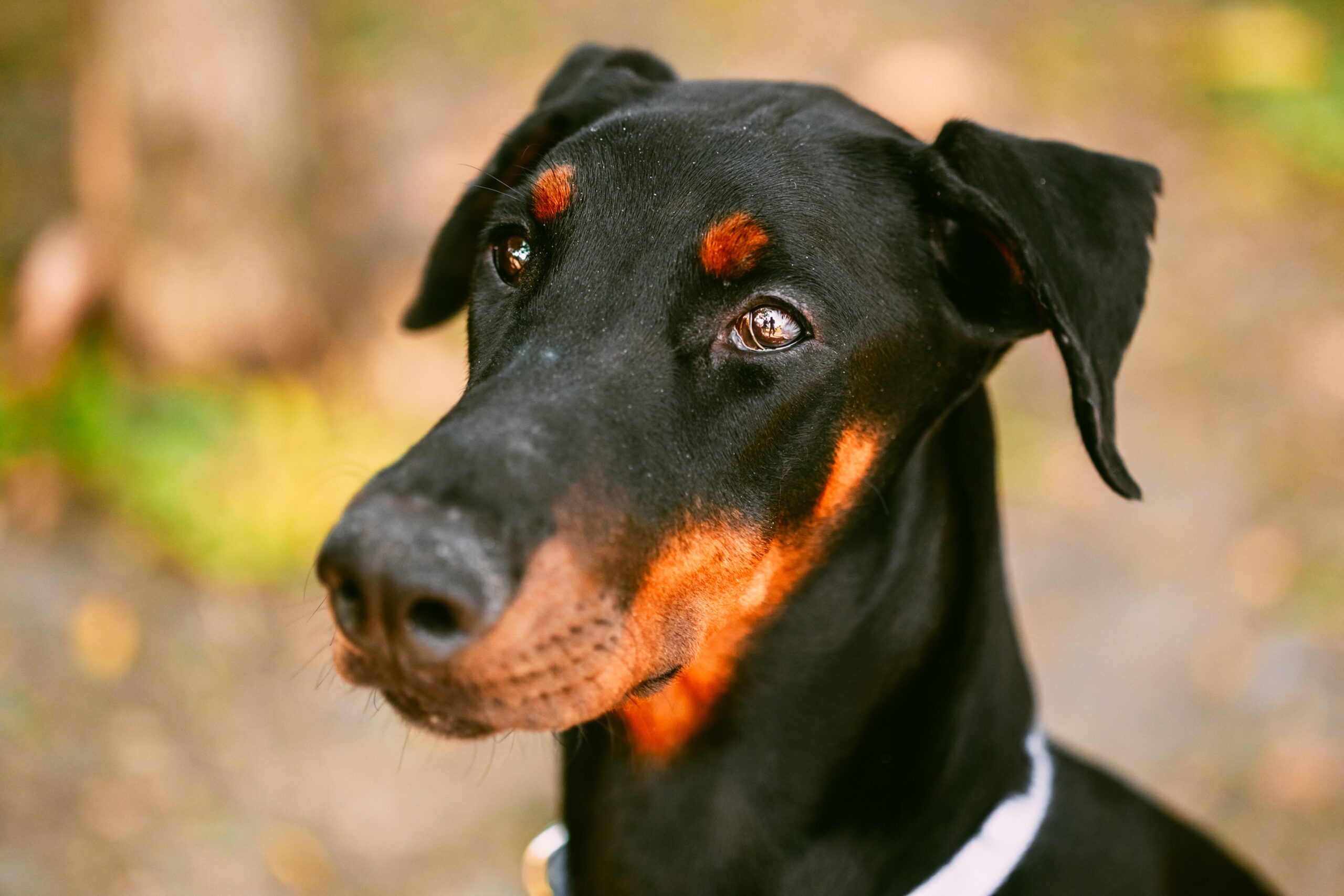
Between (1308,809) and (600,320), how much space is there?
4.16 metres

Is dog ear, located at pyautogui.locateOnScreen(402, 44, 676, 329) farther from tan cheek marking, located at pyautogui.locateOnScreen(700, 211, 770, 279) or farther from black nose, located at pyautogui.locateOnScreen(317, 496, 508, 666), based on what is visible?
black nose, located at pyautogui.locateOnScreen(317, 496, 508, 666)

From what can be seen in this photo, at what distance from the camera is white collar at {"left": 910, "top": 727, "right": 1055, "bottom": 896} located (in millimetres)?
2420

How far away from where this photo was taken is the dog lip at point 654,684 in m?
2.24

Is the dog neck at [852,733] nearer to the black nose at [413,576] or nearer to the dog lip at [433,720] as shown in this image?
the dog lip at [433,720]

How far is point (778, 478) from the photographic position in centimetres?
232

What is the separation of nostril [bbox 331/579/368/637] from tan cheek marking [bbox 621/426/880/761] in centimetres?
54

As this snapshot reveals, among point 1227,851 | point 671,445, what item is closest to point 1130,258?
point 671,445

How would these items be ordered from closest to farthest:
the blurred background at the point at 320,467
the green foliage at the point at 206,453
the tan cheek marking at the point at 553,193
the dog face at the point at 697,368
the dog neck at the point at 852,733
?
the dog face at the point at 697,368, the tan cheek marking at the point at 553,193, the dog neck at the point at 852,733, the blurred background at the point at 320,467, the green foliage at the point at 206,453

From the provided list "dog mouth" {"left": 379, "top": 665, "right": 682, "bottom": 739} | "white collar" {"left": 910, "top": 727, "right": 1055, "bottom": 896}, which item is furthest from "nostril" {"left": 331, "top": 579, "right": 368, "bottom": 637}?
"white collar" {"left": 910, "top": 727, "right": 1055, "bottom": 896}

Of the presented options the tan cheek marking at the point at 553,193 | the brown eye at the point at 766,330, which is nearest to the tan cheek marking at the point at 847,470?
the brown eye at the point at 766,330

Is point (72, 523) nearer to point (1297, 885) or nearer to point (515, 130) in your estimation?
point (515, 130)

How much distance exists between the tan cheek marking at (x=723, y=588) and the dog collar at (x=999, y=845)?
446 millimetres

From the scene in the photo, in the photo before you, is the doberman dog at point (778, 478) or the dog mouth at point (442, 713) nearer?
the dog mouth at point (442, 713)

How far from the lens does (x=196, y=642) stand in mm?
4910
